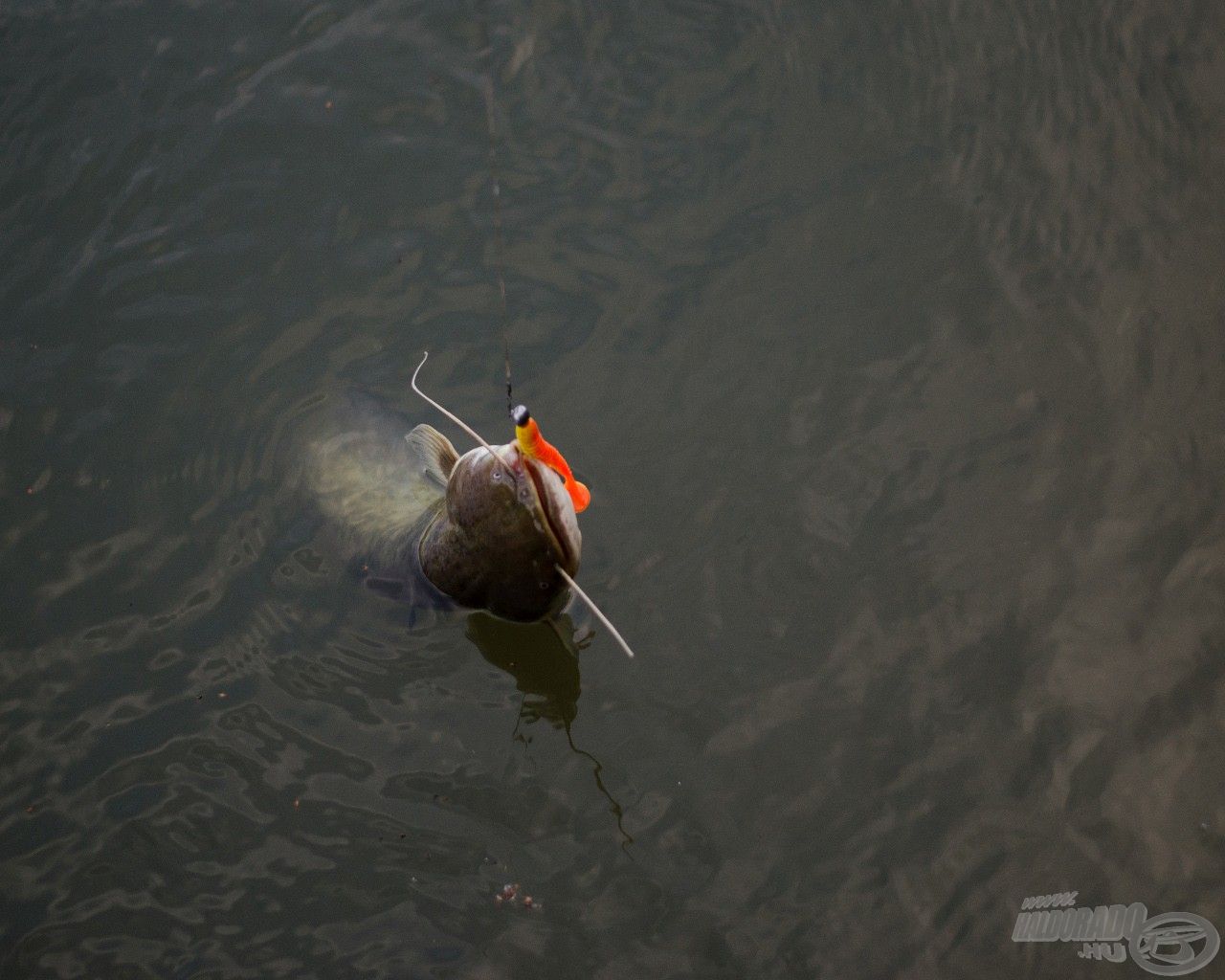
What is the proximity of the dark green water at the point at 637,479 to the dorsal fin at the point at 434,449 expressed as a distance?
2.00 ft

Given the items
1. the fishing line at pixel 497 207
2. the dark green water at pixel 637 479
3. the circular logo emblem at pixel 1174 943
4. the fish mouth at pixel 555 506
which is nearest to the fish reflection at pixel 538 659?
the dark green water at pixel 637 479

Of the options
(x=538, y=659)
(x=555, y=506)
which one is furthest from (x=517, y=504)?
(x=538, y=659)

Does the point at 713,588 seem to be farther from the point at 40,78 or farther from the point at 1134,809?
the point at 40,78

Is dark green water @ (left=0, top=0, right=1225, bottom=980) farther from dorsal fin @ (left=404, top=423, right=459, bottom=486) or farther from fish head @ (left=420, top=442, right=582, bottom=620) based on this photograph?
dorsal fin @ (left=404, top=423, right=459, bottom=486)

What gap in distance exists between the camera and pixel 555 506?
13.0 feet

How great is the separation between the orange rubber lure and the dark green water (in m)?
0.63

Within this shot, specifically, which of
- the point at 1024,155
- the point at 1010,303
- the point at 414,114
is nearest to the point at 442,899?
the point at 1010,303

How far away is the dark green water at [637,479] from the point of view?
399 centimetres

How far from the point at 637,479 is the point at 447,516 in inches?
35.6

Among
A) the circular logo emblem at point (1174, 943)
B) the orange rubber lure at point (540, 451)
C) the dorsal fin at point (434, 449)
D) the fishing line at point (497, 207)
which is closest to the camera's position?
the orange rubber lure at point (540, 451)

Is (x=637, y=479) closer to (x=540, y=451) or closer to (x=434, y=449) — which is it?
(x=434, y=449)

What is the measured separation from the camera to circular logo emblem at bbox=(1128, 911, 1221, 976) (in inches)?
145

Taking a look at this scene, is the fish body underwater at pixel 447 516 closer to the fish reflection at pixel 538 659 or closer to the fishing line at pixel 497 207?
the fish reflection at pixel 538 659

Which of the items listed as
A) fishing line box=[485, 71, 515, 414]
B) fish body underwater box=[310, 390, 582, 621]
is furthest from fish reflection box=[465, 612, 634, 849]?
fishing line box=[485, 71, 515, 414]
